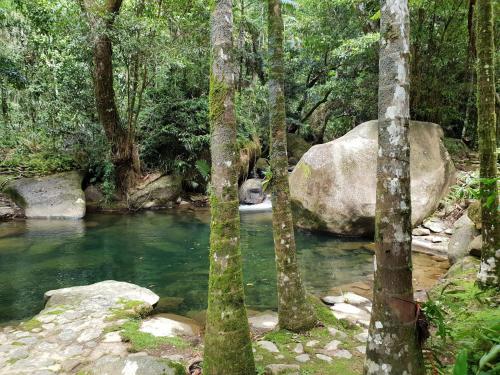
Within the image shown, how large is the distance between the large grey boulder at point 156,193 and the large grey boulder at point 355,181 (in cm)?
607

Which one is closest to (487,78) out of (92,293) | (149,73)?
(92,293)

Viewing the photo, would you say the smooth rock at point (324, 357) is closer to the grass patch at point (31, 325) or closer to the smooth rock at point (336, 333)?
the smooth rock at point (336, 333)

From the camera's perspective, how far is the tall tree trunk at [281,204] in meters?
3.98

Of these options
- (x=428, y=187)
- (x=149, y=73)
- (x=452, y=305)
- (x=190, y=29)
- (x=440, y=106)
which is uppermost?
(x=190, y=29)

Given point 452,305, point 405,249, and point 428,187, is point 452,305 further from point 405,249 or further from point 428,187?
point 428,187

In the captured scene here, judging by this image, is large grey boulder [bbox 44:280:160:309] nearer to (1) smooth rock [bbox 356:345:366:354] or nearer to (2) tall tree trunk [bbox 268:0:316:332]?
(2) tall tree trunk [bbox 268:0:316:332]

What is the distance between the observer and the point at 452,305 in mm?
4430

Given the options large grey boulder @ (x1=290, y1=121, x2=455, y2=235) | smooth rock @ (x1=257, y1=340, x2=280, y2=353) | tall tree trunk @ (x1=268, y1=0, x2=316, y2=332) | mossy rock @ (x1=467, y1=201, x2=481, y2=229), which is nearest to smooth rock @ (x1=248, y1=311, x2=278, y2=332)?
tall tree trunk @ (x1=268, y1=0, x2=316, y2=332)

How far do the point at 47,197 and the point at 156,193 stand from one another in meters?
3.70

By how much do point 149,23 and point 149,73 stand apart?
3.28m

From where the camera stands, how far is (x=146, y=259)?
861cm

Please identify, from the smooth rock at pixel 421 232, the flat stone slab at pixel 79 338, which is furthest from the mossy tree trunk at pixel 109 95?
the smooth rock at pixel 421 232

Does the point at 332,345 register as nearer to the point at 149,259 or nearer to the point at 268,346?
the point at 268,346

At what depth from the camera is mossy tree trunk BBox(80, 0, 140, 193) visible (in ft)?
34.9
